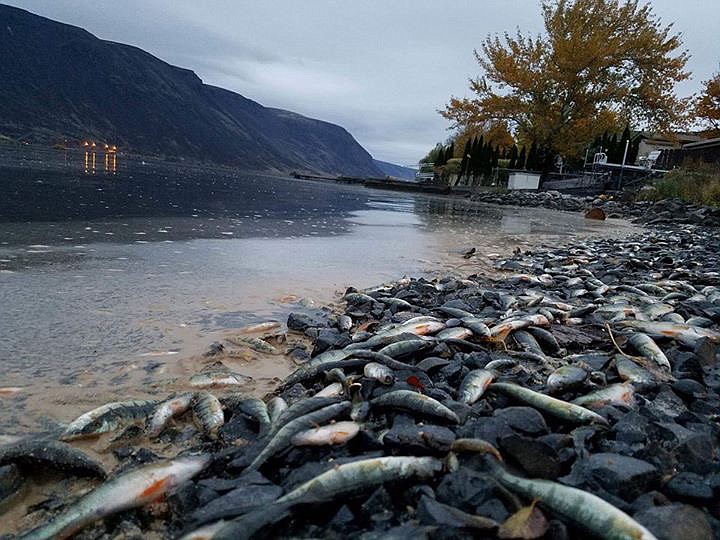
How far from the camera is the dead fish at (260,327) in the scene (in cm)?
427

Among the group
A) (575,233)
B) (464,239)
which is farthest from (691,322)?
(575,233)

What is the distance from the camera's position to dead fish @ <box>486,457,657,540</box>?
1.43 metres

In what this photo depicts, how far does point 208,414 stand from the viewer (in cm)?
261

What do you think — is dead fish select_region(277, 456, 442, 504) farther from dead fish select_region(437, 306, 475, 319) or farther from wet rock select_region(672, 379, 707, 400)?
dead fish select_region(437, 306, 475, 319)

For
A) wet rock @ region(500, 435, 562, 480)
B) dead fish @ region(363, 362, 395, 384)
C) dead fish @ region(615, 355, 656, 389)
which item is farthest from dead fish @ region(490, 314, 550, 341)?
wet rock @ region(500, 435, 562, 480)

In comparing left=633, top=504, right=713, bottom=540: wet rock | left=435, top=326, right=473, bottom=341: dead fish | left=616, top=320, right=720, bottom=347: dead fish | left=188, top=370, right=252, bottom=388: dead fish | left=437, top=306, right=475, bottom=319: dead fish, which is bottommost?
left=188, top=370, right=252, bottom=388: dead fish

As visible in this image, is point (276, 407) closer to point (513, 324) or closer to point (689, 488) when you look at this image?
point (689, 488)

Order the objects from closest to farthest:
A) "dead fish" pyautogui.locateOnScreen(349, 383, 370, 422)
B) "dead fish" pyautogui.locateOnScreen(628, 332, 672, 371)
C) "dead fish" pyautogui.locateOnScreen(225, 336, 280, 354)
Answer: "dead fish" pyautogui.locateOnScreen(349, 383, 370, 422), "dead fish" pyautogui.locateOnScreen(628, 332, 672, 371), "dead fish" pyautogui.locateOnScreen(225, 336, 280, 354)

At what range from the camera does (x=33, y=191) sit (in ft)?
46.0

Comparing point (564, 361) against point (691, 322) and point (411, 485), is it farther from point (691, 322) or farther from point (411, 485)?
point (411, 485)

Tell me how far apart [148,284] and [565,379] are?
470cm

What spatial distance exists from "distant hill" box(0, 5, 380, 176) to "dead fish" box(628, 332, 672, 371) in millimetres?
130272

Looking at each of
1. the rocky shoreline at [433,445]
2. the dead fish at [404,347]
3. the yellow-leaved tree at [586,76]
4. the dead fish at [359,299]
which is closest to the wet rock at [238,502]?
the rocky shoreline at [433,445]

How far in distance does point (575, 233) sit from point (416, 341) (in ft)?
44.4
